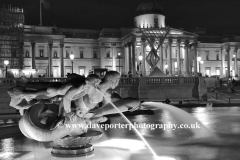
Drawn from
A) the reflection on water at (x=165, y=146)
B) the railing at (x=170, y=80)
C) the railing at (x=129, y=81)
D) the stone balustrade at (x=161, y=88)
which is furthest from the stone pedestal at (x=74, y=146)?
the railing at (x=129, y=81)

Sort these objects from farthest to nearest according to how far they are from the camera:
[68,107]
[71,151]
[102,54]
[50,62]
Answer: [102,54], [50,62], [71,151], [68,107]

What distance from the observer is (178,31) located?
71.8 meters

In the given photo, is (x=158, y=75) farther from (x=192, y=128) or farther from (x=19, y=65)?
(x=19, y=65)

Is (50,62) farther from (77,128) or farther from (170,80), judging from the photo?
(77,128)

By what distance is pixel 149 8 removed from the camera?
272 ft

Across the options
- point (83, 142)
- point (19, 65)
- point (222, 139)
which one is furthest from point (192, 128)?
point (19, 65)

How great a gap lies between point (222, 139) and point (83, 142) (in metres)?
5.04

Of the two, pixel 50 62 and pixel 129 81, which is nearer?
pixel 129 81

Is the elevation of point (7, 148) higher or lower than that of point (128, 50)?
lower

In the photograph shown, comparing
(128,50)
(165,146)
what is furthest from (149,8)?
(165,146)

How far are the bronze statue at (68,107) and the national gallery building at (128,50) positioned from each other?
5569cm

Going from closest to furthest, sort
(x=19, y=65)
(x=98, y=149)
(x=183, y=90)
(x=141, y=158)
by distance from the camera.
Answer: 1. (x=141, y=158)
2. (x=98, y=149)
3. (x=183, y=90)
4. (x=19, y=65)

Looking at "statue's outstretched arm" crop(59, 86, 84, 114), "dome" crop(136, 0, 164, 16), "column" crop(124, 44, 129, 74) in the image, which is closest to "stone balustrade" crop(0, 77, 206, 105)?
"statue's outstretched arm" crop(59, 86, 84, 114)

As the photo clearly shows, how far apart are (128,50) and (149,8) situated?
1544cm
